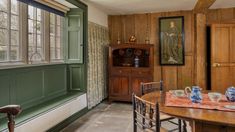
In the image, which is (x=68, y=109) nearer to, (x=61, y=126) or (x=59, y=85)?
(x=61, y=126)

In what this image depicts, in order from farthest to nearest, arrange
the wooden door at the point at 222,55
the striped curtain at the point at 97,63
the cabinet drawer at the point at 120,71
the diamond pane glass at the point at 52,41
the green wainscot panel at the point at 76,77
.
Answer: the cabinet drawer at the point at 120,71 → the wooden door at the point at 222,55 → the striped curtain at the point at 97,63 → the green wainscot panel at the point at 76,77 → the diamond pane glass at the point at 52,41

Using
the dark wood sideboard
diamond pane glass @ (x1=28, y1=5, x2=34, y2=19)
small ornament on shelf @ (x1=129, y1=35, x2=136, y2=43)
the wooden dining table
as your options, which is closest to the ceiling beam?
the dark wood sideboard

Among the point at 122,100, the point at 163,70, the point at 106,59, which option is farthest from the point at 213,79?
the point at 106,59

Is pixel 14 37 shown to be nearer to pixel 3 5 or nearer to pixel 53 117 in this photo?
pixel 3 5

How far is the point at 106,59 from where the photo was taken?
5.84 meters

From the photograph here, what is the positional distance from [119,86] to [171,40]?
179 cm

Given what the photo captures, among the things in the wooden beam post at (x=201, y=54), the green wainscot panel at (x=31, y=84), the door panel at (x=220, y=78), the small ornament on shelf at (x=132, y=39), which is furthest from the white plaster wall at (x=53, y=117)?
the door panel at (x=220, y=78)

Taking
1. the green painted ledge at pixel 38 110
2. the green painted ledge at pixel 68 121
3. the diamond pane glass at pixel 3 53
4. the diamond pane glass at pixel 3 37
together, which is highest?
the diamond pane glass at pixel 3 37

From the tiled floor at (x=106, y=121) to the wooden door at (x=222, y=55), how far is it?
2.07 m

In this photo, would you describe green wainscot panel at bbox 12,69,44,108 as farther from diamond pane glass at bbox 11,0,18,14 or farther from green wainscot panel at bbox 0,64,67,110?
diamond pane glass at bbox 11,0,18,14

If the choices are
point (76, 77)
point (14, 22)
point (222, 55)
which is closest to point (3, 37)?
point (14, 22)

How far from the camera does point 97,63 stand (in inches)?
204

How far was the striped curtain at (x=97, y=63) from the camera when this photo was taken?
15.6 feet

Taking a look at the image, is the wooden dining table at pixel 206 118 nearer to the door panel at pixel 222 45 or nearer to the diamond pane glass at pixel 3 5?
the diamond pane glass at pixel 3 5
